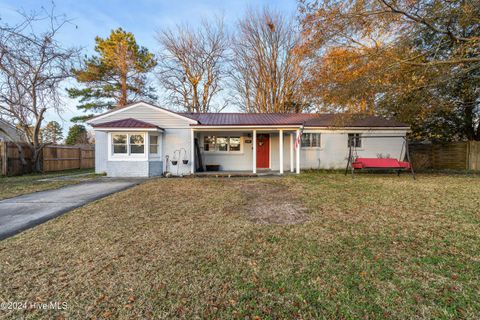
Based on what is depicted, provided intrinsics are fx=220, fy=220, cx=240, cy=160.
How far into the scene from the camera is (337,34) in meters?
7.95

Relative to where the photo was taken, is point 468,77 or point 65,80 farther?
point 65,80

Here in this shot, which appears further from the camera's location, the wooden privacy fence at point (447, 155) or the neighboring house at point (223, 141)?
the wooden privacy fence at point (447, 155)

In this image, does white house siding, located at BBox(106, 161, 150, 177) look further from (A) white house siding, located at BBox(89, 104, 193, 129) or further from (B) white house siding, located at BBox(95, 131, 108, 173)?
(A) white house siding, located at BBox(89, 104, 193, 129)

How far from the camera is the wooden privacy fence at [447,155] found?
13.5m

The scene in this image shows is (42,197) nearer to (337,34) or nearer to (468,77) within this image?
(337,34)

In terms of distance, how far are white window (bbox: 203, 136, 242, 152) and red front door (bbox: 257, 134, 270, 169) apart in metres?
1.15

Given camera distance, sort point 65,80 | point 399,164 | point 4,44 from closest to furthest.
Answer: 1. point 4,44
2. point 399,164
3. point 65,80

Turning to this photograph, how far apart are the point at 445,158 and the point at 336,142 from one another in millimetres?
8220

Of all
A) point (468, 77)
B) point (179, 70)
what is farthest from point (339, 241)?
point (179, 70)

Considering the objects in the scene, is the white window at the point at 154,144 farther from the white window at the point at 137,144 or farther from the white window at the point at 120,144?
the white window at the point at 120,144

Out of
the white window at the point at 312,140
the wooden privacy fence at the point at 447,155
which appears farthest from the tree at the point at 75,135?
the wooden privacy fence at the point at 447,155

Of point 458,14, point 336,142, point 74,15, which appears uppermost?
point 458,14

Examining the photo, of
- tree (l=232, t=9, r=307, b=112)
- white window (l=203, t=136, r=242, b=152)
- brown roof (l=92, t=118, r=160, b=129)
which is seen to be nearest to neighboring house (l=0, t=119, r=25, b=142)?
brown roof (l=92, t=118, r=160, b=129)

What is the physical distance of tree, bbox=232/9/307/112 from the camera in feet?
62.1
